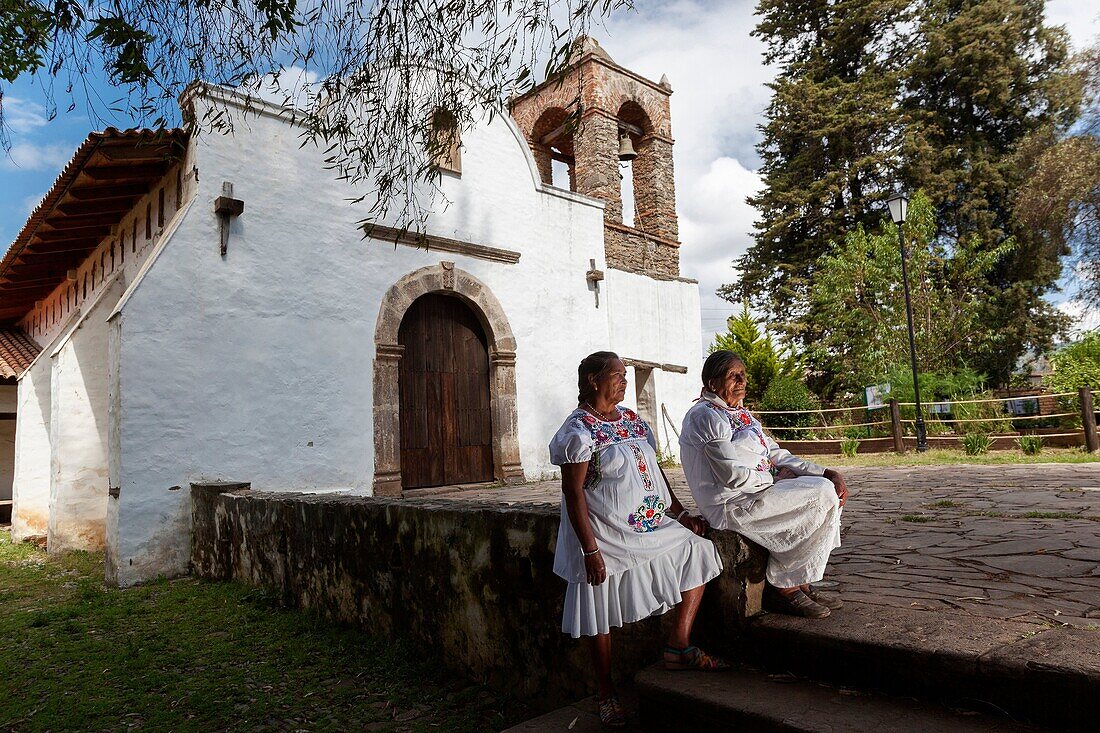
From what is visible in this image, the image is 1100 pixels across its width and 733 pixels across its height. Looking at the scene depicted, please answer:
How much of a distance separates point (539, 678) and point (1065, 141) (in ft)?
63.9

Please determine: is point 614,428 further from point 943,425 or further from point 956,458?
point 943,425

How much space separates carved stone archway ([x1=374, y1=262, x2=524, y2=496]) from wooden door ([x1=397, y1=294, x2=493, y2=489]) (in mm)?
169

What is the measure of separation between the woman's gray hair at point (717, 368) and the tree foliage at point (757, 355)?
52.0 ft

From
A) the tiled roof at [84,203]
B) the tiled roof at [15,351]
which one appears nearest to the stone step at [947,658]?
the tiled roof at [84,203]

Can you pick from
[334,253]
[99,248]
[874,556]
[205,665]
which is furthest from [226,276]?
[874,556]

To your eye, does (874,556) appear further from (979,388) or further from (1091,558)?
(979,388)

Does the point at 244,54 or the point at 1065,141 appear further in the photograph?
the point at 1065,141

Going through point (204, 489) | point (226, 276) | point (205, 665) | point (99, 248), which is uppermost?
point (99, 248)

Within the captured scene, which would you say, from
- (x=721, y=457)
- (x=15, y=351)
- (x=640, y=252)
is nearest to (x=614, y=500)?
→ (x=721, y=457)

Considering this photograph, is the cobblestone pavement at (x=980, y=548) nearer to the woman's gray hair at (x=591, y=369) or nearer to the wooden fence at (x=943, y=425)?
the woman's gray hair at (x=591, y=369)

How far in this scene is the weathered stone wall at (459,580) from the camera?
103 inches

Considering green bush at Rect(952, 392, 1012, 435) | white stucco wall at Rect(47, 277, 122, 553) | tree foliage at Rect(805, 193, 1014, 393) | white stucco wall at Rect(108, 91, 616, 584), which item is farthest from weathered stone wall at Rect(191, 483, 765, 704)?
tree foliage at Rect(805, 193, 1014, 393)

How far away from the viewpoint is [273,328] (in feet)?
23.4

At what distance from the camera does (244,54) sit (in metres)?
3.55
